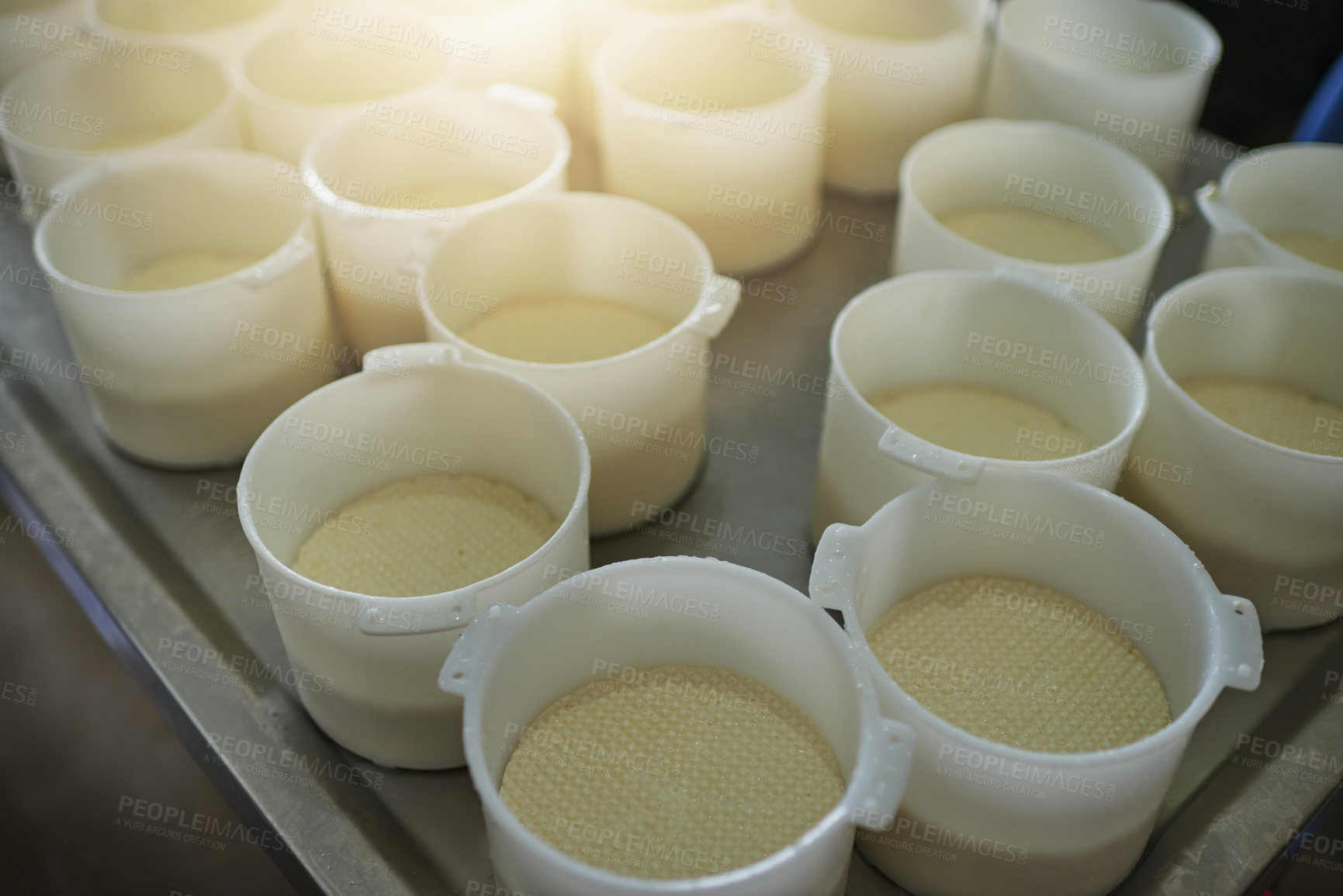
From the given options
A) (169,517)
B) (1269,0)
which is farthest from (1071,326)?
(1269,0)

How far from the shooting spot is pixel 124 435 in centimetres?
116

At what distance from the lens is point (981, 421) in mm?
1118

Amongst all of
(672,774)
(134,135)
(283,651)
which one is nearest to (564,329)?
(283,651)

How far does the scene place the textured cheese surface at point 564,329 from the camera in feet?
3.86

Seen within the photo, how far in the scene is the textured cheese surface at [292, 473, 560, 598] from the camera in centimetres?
98

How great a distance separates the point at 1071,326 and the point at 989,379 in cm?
11

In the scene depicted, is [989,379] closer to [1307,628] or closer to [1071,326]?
[1071,326]

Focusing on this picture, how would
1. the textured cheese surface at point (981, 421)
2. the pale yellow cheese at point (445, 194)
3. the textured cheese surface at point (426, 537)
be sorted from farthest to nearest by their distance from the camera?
the pale yellow cheese at point (445, 194) < the textured cheese surface at point (981, 421) < the textured cheese surface at point (426, 537)

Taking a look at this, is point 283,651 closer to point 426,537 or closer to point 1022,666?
point 426,537

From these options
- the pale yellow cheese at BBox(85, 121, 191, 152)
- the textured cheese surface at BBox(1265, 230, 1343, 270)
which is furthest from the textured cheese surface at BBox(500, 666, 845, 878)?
the pale yellow cheese at BBox(85, 121, 191, 152)

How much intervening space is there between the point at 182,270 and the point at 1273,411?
4.00 feet

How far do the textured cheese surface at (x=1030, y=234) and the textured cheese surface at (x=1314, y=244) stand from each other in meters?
0.21

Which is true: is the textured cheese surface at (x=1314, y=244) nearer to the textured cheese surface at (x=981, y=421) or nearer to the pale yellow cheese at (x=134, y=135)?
the textured cheese surface at (x=981, y=421)

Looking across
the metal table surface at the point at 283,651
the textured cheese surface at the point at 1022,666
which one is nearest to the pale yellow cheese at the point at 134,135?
the metal table surface at the point at 283,651
